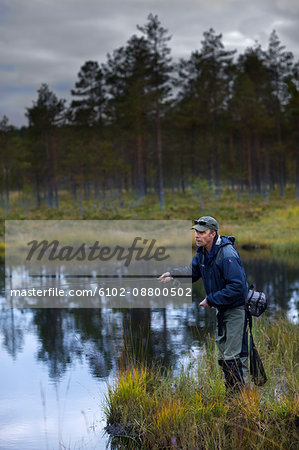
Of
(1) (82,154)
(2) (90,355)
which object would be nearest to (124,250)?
(2) (90,355)

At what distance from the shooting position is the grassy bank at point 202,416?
5887mm

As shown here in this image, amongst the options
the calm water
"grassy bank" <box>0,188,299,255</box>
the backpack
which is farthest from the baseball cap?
"grassy bank" <box>0,188,299,255</box>

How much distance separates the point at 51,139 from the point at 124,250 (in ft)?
124

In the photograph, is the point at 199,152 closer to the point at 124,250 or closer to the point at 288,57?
the point at 288,57

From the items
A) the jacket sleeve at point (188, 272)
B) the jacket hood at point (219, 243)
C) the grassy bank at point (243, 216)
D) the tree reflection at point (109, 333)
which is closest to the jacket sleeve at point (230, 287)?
the jacket hood at point (219, 243)

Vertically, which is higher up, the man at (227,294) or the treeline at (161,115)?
the treeline at (161,115)

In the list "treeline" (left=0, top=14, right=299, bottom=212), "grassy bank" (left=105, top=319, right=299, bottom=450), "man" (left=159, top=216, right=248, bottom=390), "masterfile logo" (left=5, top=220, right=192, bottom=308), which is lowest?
"masterfile logo" (left=5, top=220, right=192, bottom=308)

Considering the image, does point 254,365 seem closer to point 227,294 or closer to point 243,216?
point 227,294

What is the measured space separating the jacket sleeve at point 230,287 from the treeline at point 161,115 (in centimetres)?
4221

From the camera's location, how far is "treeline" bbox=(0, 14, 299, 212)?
5222 cm

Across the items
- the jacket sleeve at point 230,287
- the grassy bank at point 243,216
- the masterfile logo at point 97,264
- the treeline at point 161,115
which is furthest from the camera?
the treeline at point 161,115

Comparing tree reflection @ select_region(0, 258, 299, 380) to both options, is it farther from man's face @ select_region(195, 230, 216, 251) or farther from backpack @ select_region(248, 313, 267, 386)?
man's face @ select_region(195, 230, 216, 251)

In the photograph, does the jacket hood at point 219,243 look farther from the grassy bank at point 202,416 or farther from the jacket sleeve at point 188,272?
the grassy bank at point 202,416

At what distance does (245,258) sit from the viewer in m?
24.5
